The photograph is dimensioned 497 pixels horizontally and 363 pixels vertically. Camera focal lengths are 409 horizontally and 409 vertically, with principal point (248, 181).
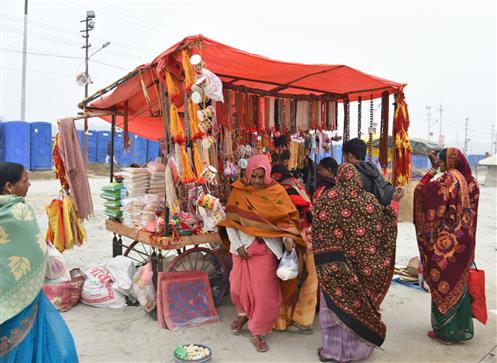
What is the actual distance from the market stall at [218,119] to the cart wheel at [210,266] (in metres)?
0.02

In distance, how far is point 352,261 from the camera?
3039mm

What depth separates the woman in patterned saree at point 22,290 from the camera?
2.01 metres

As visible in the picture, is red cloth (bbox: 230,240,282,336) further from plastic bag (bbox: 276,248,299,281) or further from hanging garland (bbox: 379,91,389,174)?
hanging garland (bbox: 379,91,389,174)

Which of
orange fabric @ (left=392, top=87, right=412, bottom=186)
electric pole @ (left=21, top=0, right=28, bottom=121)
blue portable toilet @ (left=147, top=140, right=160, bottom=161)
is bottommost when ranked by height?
orange fabric @ (left=392, top=87, right=412, bottom=186)

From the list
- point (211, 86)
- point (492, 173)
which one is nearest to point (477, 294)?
point (211, 86)

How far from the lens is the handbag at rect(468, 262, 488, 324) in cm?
342

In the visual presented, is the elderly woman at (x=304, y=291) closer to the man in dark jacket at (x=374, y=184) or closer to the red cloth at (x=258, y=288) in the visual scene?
the red cloth at (x=258, y=288)

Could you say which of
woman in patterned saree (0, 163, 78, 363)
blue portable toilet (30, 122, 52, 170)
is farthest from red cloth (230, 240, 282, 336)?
blue portable toilet (30, 122, 52, 170)

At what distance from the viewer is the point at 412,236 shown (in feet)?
26.9

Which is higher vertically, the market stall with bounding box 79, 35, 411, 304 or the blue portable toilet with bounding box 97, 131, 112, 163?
the blue portable toilet with bounding box 97, 131, 112, 163

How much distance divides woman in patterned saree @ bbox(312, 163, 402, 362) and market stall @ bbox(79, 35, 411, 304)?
1008mm

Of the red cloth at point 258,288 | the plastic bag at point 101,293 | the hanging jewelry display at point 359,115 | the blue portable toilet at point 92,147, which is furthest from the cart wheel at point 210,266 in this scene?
the blue portable toilet at point 92,147

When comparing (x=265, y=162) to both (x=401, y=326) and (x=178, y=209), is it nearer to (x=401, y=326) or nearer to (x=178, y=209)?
(x=178, y=209)

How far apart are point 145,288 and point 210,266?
0.78 metres
